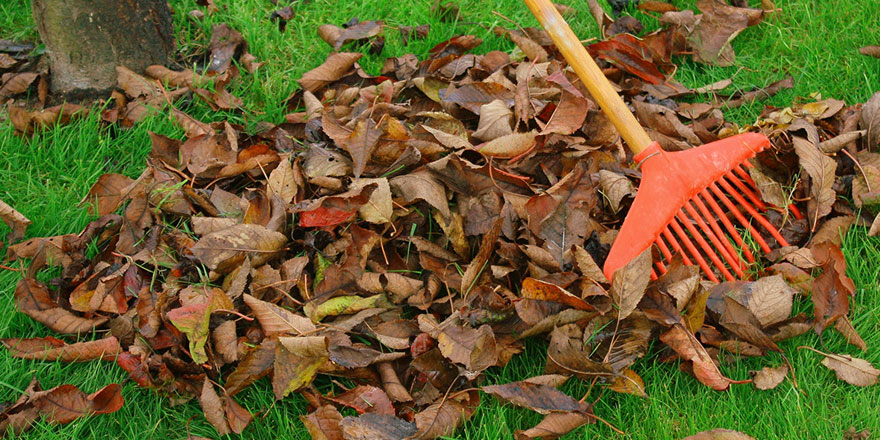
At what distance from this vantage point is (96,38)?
3.05 metres

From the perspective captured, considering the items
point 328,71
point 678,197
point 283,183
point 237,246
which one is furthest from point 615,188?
point 328,71

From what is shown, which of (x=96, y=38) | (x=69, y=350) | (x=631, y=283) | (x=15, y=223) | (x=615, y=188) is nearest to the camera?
(x=631, y=283)

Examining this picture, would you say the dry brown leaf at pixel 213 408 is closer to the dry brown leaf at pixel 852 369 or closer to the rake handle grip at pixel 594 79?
the rake handle grip at pixel 594 79

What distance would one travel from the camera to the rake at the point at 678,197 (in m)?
2.32

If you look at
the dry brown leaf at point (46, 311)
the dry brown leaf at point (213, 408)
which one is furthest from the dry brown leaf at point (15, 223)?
the dry brown leaf at point (213, 408)

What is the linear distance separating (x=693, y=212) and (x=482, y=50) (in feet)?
4.28

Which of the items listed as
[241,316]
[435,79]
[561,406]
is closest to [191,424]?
[241,316]

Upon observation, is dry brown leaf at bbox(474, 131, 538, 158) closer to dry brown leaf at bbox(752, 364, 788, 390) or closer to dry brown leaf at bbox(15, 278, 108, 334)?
dry brown leaf at bbox(752, 364, 788, 390)

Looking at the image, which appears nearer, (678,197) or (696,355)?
(696,355)

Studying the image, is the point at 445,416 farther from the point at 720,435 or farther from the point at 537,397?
the point at 720,435

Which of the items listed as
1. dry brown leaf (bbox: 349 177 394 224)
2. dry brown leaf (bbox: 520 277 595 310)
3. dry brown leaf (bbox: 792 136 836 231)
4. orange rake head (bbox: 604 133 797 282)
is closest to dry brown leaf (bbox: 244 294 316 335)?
dry brown leaf (bbox: 349 177 394 224)

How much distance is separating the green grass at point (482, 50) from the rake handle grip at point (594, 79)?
0.69m

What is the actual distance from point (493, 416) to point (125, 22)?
215 cm

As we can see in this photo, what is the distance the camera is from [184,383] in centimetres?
218
